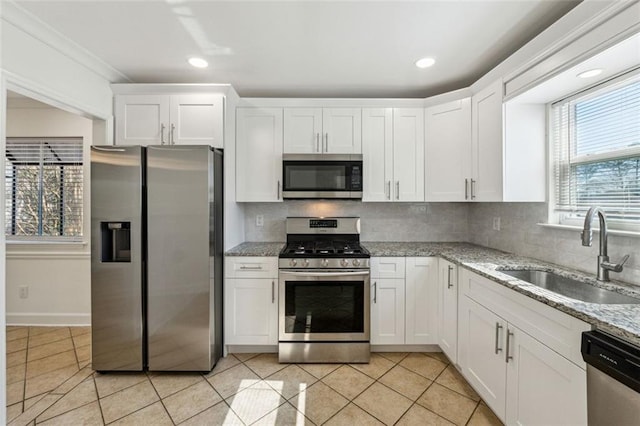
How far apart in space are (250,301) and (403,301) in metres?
1.35

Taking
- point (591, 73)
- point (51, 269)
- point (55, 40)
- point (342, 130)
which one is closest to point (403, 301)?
point (342, 130)

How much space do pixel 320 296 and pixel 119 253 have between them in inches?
65.7

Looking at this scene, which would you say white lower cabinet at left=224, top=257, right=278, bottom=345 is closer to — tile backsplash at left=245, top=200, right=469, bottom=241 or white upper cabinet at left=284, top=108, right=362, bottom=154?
tile backsplash at left=245, top=200, right=469, bottom=241

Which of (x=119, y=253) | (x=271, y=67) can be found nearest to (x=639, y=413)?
(x=271, y=67)

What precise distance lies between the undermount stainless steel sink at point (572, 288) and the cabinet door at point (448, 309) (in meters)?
0.40

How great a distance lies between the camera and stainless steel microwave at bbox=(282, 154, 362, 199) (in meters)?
2.72

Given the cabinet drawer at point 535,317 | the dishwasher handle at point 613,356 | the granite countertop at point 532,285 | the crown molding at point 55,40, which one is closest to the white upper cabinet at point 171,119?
the crown molding at point 55,40

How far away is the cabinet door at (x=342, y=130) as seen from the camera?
109 inches

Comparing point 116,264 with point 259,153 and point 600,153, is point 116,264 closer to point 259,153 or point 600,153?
point 259,153

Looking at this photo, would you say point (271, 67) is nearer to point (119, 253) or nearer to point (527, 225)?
point (119, 253)

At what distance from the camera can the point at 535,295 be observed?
137 centimetres

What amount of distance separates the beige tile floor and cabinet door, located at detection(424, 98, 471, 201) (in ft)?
4.96

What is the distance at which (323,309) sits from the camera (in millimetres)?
2436

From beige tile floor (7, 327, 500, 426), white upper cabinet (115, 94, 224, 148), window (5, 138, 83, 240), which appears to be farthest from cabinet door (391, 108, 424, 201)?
window (5, 138, 83, 240)
